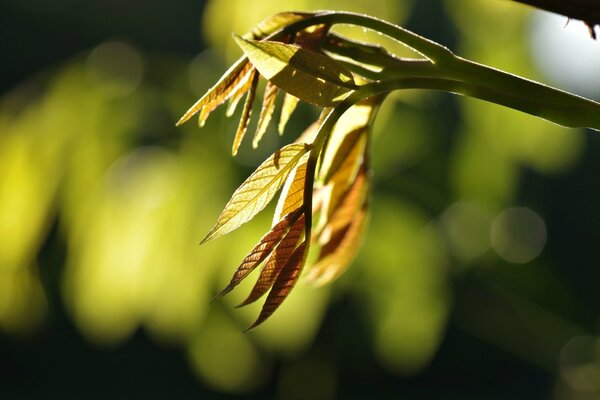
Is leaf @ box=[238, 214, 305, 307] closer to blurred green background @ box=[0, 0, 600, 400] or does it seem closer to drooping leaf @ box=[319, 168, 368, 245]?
drooping leaf @ box=[319, 168, 368, 245]

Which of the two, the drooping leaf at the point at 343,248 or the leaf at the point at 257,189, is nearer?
the leaf at the point at 257,189

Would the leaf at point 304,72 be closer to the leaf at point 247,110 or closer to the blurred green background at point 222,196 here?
the leaf at point 247,110

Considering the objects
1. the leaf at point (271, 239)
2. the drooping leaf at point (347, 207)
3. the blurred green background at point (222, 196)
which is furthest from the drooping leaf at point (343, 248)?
the blurred green background at point (222, 196)

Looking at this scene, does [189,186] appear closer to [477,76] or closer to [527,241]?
[477,76]

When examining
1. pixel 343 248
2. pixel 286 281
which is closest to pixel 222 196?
pixel 343 248

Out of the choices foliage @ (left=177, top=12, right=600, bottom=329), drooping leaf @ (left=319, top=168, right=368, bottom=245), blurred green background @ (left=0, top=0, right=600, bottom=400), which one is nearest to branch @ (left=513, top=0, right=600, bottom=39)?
foliage @ (left=177, top=12, right=600, bottom=329)

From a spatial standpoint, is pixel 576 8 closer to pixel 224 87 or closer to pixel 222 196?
pixel 224 87

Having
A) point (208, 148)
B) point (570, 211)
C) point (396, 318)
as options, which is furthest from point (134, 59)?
point (570, 211)
